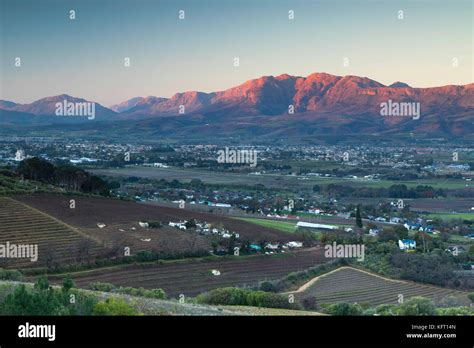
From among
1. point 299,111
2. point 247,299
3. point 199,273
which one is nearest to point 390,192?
point 199,273

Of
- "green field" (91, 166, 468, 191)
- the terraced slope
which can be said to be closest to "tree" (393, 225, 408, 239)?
the terraced slope

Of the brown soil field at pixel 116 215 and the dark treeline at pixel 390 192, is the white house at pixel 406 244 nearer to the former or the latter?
the brown soil field at pixel 116 215

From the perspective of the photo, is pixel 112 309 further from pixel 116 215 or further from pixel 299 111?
pixel 299 111

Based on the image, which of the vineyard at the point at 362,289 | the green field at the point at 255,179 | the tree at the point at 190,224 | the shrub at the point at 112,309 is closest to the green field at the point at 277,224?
the tree at the point at 190,224

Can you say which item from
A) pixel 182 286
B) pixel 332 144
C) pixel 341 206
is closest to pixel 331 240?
pixel 182 286

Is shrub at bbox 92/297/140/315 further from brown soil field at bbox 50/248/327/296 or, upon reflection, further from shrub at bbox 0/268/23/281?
brown soil field at bbox 50/248/327/296

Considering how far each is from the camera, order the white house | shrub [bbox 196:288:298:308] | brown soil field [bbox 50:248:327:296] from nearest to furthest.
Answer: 1. shrub [bbox 196:288:298:308]
2. brown soil field [bbox 50:248:327:296]
3. the white house
